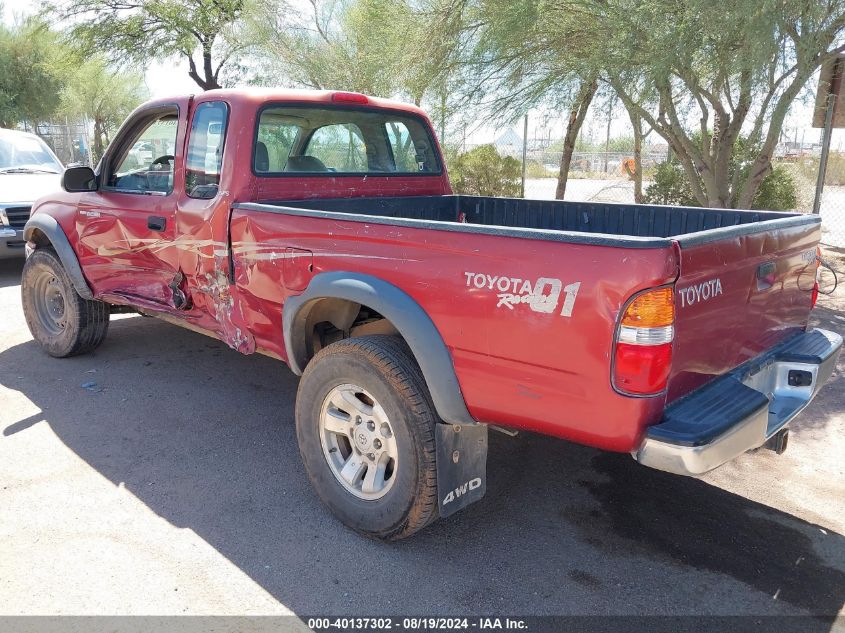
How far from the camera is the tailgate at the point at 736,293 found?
245cm

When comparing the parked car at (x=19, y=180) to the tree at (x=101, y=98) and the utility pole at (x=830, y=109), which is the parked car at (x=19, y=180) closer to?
the utility pole at (x=830, y=109)

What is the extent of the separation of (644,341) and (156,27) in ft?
62.3

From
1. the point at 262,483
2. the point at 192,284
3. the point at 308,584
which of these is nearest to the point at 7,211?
the point at 192,284

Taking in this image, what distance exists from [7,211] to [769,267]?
8.83m

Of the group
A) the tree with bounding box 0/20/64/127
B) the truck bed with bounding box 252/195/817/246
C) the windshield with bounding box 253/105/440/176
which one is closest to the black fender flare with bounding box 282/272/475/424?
the truck bed with bounding box 252/195/817/246

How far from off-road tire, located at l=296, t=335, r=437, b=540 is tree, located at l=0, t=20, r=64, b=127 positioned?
1037 inches

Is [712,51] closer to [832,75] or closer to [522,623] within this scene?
[832,75]

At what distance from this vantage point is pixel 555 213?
4676mm

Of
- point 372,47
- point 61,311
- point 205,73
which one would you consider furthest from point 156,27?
point 61,311

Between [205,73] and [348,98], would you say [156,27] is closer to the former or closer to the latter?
[205,73]

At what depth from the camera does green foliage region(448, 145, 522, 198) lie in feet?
45.8

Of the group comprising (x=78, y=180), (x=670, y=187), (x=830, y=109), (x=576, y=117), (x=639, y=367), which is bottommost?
(x=639, y=367)

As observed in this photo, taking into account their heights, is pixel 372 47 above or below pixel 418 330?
above

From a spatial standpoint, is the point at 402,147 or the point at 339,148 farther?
the point at 402,147
